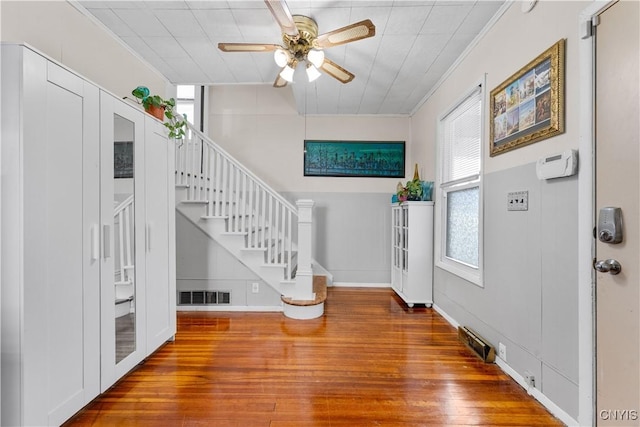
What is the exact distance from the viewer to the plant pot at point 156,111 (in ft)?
7.48

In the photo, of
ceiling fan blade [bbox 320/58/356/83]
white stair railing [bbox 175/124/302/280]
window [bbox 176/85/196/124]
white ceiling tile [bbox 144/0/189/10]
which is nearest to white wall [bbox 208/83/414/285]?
window [bbox 176/85/196/124]

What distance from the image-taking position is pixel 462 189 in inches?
114

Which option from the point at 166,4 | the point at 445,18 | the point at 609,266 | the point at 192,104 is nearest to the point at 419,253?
the point at 609,266

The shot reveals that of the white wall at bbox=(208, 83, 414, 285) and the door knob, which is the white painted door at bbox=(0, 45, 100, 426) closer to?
the door knob

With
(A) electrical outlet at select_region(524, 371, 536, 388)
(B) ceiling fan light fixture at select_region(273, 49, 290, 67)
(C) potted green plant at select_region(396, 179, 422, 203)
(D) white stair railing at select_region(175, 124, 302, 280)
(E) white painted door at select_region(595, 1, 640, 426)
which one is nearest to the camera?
(E) white painted door at select_region(595, 1, 640, 426)

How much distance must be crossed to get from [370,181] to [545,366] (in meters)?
3.24

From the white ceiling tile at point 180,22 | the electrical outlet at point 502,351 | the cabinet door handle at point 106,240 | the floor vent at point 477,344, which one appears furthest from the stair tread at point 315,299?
the white ceiling tile at point 180,22

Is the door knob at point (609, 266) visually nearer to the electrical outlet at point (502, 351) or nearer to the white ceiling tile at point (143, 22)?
the electrical outlet at point (502, 351)

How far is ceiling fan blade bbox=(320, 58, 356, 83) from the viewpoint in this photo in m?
2.48

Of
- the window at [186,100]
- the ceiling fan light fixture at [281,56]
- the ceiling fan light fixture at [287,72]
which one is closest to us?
the ceiling fan light fixture at [281,56]

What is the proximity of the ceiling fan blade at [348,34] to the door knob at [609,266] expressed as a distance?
190 centimetres

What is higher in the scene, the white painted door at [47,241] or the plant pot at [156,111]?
the plant pot at [156,111]

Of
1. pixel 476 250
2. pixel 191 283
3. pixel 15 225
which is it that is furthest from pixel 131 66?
pixel 476 250

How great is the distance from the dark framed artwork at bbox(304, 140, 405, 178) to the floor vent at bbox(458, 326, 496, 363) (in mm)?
2619
